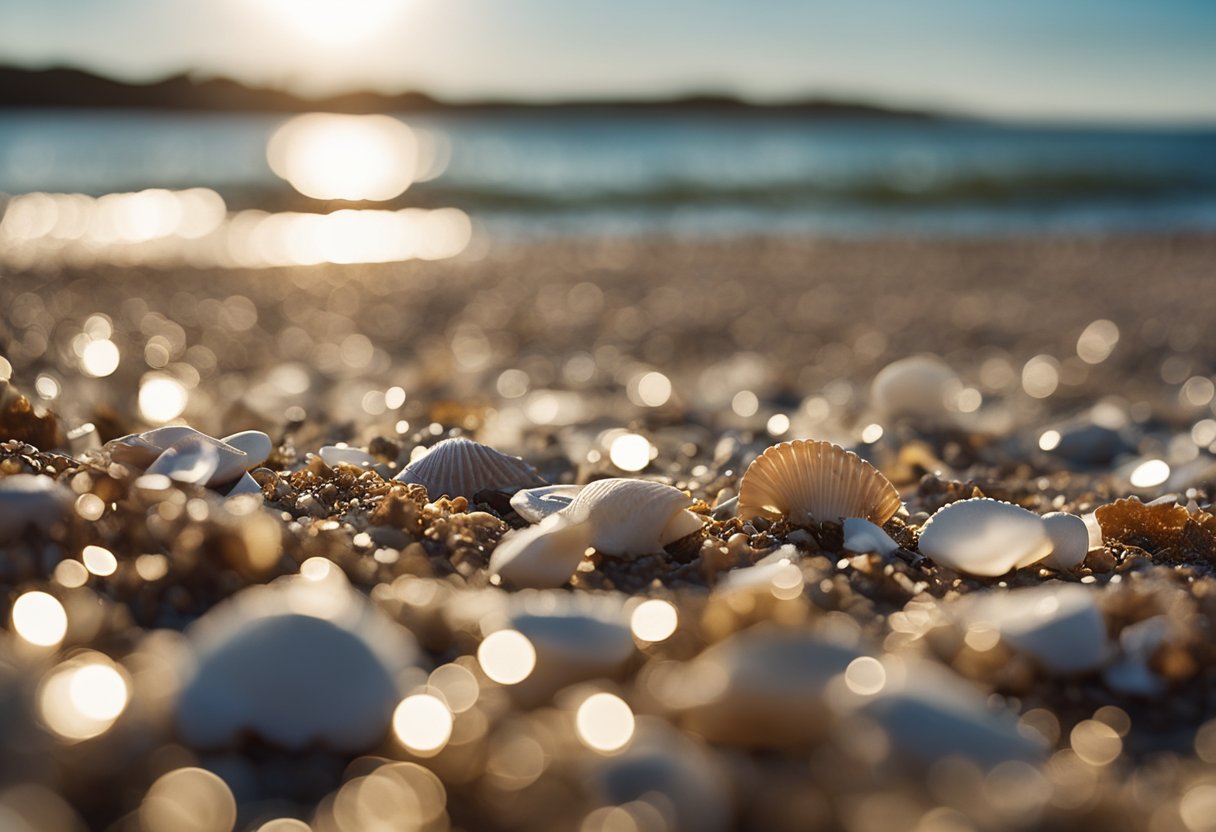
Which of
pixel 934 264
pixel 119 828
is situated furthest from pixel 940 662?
pixel 934 264

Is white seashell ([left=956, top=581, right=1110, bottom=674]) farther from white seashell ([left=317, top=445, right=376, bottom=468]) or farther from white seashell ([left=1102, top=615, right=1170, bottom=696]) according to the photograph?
white seashell ([left=317, top=445, right=376, bottom=468])

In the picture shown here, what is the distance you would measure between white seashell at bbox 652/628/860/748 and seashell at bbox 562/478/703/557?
1.94 feet

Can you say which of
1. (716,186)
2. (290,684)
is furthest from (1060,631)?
(716,186)

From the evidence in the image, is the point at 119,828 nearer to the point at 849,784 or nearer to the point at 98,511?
the point at 849,784

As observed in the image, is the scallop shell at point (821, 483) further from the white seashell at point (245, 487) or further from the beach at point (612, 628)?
the white seashell at point (245, 487)

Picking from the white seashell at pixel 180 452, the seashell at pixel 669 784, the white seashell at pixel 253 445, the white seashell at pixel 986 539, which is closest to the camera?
the seashell at pixel 669 784

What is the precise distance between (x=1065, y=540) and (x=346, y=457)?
139 centimetres

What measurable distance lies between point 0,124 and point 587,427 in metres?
36.2

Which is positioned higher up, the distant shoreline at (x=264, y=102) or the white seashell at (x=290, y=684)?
the distant shoreline at (x=264, y=102)

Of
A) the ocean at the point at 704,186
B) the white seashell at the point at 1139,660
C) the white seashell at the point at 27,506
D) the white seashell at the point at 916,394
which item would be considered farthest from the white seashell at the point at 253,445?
the ocean at the point at 704,186

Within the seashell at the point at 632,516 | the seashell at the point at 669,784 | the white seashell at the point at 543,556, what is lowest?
the seashell at the point at 669,784

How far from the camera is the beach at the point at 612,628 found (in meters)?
0.97

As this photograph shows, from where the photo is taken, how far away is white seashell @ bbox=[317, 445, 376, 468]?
7.13ft

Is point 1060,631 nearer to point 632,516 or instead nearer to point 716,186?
point 632,516
